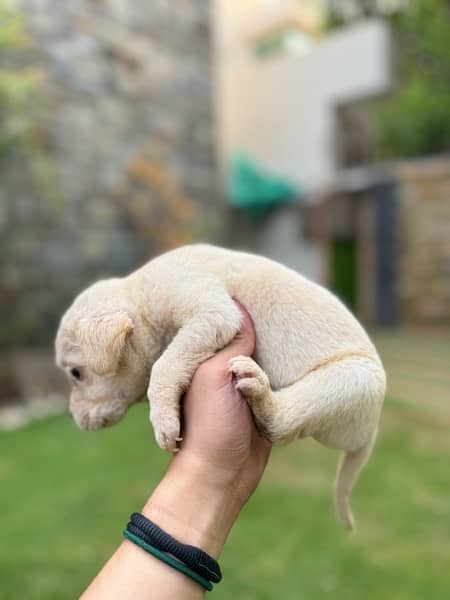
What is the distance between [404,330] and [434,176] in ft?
5.74

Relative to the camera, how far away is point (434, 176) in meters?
6.76

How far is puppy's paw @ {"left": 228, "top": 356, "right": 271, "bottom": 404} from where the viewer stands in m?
1.05

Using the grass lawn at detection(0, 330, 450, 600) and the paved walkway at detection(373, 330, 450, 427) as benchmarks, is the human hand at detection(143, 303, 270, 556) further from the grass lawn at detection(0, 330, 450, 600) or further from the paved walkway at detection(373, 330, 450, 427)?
the paved walkway at detection(373, 330, 450, 427)

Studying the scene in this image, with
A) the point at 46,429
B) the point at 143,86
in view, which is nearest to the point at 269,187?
the point at 143,86

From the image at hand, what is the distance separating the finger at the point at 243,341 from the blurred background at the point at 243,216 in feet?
5.29

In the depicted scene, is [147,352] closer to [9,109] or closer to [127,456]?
[127,456]

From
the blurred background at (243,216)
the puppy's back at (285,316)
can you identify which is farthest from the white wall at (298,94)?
the puppy's back at (285,316)

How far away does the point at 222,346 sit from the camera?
3.65 ft

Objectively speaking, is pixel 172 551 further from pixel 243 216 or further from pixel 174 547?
pixel 243 216

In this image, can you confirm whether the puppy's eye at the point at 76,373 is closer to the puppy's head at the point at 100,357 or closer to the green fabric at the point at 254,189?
→ the puppy's head at the point at 100,357

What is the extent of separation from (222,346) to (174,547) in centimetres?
36

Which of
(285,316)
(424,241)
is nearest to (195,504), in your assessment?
(285,316)

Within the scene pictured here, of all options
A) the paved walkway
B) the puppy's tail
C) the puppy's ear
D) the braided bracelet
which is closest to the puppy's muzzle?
the puppy's ear

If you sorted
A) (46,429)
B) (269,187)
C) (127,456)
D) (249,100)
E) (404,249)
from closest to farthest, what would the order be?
(127,456)
(46,429)
(404,249)
(269,187)
(249,100)
